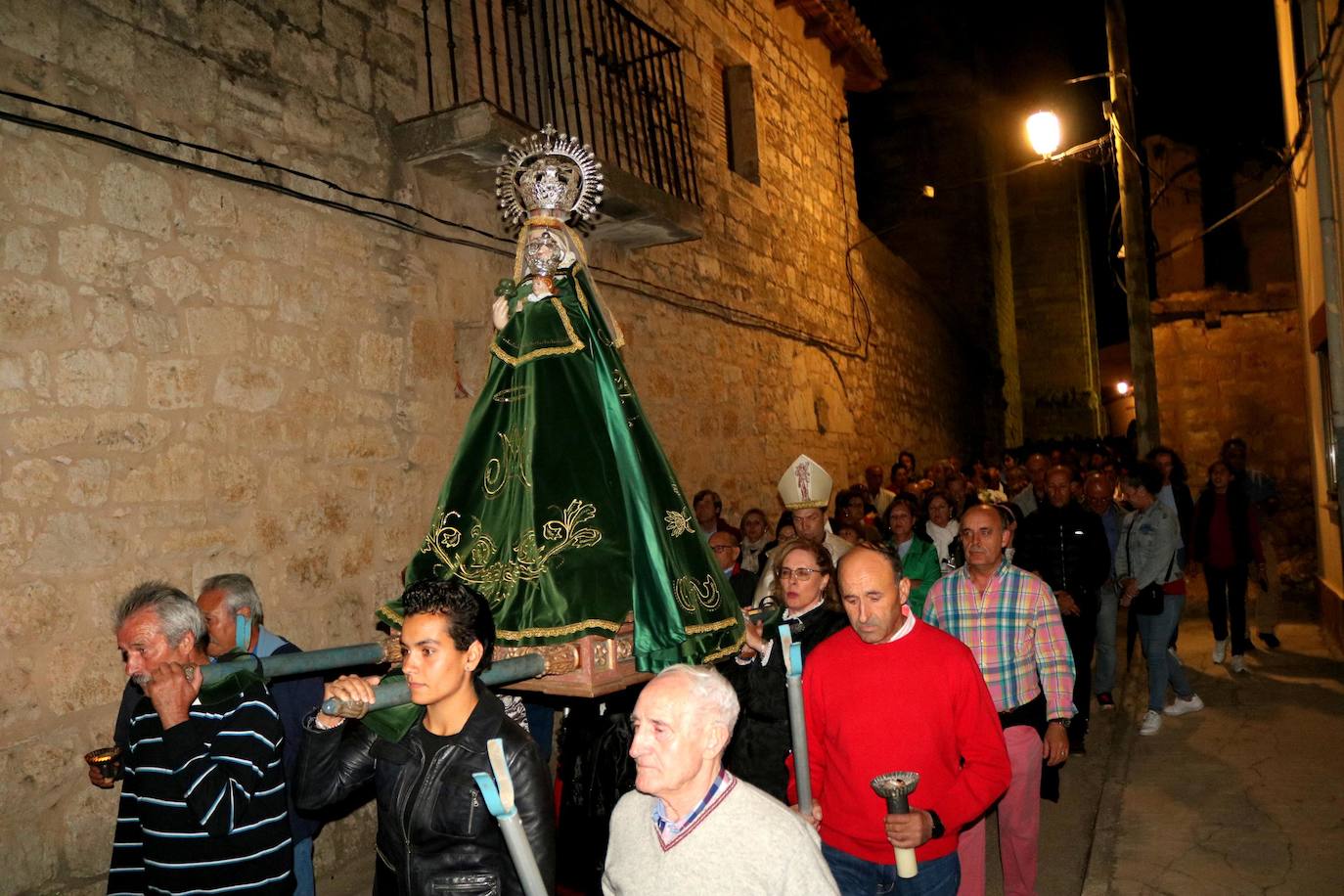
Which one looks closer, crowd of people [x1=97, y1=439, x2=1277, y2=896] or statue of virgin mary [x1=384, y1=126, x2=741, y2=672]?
crowd of people [x1=97, y1=439, x2=1277, y2=896]

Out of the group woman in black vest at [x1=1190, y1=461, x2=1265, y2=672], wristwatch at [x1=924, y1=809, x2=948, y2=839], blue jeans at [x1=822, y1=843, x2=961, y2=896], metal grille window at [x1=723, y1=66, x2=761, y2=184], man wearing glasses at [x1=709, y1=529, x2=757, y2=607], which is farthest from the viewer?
metal grille window at [x1=723, y1=66, x2=761, y2=184]

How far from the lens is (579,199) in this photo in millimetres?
3715

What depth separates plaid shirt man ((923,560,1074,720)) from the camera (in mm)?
3838

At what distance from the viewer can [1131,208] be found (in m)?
11.2

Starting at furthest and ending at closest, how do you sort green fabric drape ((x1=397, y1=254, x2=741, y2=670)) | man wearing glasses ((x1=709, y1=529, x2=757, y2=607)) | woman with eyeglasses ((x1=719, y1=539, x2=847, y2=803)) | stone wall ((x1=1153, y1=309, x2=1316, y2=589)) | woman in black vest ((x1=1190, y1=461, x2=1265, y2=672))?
stone wall ((x1=1153, y1=309, x2=1316, y2=589)), woman in black vest ((x1=1190, y1=461, x2=1265, y2=672)), man wearing glasses ((x1=709, y1=529, x2=757, y2=607)), woman with eyeglasses ((x1=719, y1=539, x2=847, y2=803)), green fabric drape ((x1=397, y1=254, x2=741, y2=670))

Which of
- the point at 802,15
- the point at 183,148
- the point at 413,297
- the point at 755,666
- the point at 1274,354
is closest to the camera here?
the point at 755,666

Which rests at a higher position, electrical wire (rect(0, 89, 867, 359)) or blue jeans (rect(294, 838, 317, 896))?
electrical wire (rect(0, 89, 867, 359))

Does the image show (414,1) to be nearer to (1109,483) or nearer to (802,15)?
(1109,483)

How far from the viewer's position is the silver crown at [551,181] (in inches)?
142

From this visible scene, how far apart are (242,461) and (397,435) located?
1.01 m

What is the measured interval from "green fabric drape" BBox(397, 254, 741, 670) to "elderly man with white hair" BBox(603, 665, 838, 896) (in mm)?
870

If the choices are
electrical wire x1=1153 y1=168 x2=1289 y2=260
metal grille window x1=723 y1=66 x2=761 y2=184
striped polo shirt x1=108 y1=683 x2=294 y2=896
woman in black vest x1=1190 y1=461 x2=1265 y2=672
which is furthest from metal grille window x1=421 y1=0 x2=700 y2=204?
electrical wire x1=1153 y1=168 x2=1289 y2=260

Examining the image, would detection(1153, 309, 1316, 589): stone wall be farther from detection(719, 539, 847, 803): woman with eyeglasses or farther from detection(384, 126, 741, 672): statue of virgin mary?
detection(384, 126, 741, 672): statue of virgin mary

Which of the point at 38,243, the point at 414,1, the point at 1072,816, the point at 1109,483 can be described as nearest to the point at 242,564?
the point at 38,243
